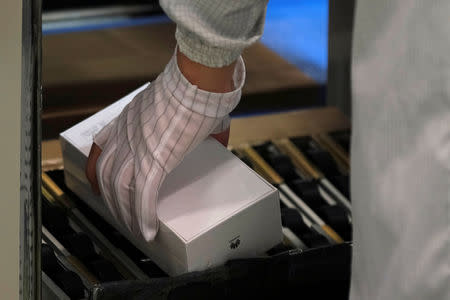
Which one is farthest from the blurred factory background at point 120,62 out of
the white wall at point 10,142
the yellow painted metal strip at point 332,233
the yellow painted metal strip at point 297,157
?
the white wall at point 10,142

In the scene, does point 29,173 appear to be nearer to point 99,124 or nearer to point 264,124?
point 99,124

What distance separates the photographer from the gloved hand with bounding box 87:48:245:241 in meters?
1.10

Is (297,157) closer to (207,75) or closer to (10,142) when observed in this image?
Answer: (207,75)

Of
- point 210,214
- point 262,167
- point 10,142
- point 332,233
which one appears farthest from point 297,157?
point 10,142

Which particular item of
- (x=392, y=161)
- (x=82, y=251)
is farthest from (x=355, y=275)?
(x=82, y=251)

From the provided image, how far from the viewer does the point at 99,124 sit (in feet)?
4.48

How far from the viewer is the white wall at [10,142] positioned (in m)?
0.86

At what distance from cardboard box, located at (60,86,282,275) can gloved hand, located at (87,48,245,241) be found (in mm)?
41

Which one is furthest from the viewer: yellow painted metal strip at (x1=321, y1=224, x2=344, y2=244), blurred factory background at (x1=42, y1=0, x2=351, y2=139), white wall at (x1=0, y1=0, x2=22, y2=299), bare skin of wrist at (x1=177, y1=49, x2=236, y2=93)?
blurred factory background at (x1=42, y1=0, x2=351, y2=139)

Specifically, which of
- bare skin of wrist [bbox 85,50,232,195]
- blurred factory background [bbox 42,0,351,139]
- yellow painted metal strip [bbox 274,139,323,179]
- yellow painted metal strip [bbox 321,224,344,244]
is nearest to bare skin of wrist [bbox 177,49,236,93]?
bare skin of wrist [bbox 85,50,232,195]

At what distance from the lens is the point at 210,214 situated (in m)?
1.17

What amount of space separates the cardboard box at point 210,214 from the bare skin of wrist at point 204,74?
0.53 ft

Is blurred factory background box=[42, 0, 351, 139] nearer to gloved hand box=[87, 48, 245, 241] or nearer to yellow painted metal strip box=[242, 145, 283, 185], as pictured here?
yellow painted metal strip box=[242, 145, 283, 185]

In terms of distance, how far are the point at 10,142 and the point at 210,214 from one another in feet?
1.09
